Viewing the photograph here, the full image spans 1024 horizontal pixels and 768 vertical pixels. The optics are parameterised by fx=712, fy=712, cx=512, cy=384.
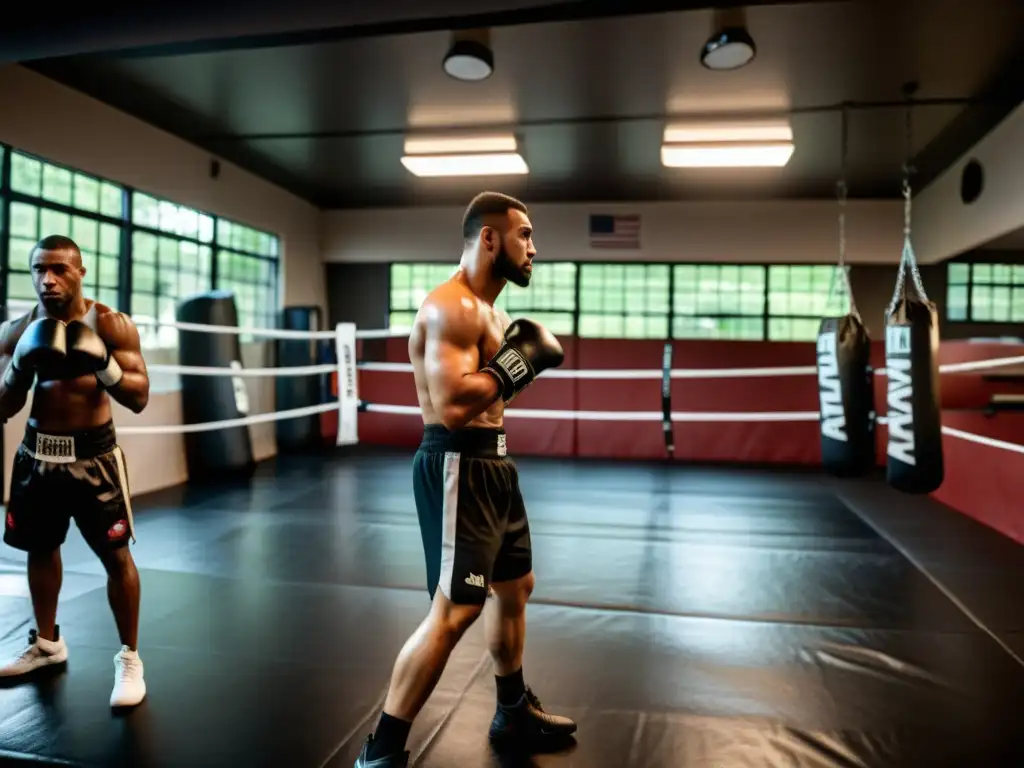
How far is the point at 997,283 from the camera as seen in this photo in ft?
23.3

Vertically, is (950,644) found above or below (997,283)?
below

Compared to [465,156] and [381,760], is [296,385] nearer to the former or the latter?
[465,156]

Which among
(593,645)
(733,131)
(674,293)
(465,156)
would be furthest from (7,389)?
(674,293)

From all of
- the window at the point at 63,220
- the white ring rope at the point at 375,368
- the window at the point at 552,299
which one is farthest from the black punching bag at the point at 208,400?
the window at the point at 552,299

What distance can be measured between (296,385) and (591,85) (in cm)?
381

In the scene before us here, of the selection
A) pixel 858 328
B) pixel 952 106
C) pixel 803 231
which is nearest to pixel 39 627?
pixel 858 328

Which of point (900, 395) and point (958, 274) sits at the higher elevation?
point (958, 274)

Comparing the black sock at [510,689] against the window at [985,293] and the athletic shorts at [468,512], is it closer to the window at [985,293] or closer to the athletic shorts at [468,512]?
the athletic shorts at [468,512]

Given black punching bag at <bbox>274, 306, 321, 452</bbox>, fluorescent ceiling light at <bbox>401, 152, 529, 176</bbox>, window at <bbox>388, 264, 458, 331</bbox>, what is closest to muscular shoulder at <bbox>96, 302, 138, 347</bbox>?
fluorescent ceiling light at <bbox>401, 152, 529, 176</bbox>

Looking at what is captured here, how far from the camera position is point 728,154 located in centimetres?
501

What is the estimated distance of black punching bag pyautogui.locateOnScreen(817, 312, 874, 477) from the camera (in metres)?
3.20

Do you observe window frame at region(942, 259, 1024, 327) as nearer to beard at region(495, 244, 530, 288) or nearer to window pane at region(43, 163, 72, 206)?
beard at region(495, 244, 530, 288)

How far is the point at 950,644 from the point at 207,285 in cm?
556

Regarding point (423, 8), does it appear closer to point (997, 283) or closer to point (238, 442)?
point (238, 442)
